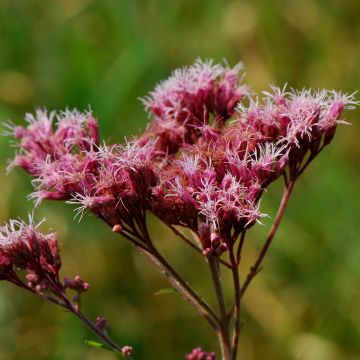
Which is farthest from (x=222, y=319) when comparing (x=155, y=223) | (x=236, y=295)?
(x=155, y=223)

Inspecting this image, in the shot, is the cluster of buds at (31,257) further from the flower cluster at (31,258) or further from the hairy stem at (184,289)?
the hairy stem at (184,289)

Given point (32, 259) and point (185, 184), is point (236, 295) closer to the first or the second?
point (185, 184)

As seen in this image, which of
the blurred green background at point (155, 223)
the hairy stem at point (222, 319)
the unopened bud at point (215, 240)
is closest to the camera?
the unopened bud at point (215, 240)

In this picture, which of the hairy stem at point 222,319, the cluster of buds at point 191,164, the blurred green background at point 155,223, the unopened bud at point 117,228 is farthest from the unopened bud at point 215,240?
the blurred green background at point 155,223

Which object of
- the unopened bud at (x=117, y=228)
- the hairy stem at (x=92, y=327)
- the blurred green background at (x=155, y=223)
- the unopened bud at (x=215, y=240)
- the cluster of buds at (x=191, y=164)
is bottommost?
the hairy stem at (x=92, y=327)

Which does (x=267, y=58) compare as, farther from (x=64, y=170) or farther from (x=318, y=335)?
(x=64, y=170)

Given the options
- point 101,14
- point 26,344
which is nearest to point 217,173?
point 26,344
